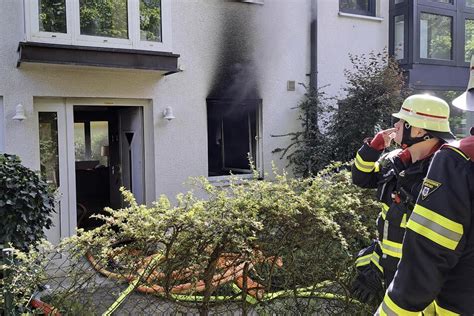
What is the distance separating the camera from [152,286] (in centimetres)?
285

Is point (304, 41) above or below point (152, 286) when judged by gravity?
above

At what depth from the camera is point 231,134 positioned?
28.0 ft

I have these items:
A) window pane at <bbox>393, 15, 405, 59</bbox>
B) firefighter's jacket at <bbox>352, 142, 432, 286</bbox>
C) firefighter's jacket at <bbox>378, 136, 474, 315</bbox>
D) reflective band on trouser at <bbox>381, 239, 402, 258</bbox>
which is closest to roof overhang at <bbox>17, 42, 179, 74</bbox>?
A: firefighter's jacket at <bbox>352, 142, 432, 286</bbox>

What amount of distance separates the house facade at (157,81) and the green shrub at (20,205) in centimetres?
173

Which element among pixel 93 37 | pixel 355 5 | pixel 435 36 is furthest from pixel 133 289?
pixel 435 36

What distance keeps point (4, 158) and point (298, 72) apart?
6.08m

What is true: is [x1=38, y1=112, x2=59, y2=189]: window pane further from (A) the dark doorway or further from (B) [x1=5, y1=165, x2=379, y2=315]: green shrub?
(B) [x1=5, y1=165, x2=379, y2=315]: green shrub

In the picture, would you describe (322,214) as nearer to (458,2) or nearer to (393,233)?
(393,233)

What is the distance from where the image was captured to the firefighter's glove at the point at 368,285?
2777 mm

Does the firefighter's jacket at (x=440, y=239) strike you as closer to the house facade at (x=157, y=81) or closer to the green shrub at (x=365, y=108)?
the house facade at (x=157, y=81)

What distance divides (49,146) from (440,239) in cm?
618

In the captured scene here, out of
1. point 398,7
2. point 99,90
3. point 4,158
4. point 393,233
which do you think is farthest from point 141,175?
point 398,7

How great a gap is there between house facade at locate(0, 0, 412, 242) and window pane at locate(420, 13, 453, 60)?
0.97m

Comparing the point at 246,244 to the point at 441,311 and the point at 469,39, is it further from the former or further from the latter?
the point at 469,39
